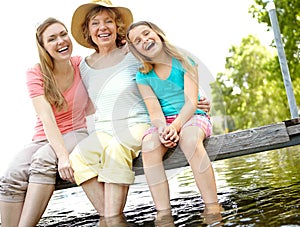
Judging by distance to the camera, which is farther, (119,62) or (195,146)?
(119,62)

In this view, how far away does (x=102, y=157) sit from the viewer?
3.14 metres

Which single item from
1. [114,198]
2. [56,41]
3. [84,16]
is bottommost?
[114,198]

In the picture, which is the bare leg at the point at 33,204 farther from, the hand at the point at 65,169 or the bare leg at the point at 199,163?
the bare leg at the point at 199,163

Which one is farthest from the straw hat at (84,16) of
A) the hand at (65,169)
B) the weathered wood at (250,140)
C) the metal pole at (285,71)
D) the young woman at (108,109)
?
the metal pole at (285,71)

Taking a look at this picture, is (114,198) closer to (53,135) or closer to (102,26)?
(53,135)

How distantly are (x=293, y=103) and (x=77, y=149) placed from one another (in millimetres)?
3086

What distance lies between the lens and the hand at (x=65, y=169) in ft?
10.3

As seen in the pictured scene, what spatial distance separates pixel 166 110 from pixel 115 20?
79cm

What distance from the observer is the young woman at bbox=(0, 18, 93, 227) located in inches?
124

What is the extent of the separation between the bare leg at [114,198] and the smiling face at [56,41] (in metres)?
1.03

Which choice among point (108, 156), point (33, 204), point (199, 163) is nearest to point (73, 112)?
point (108, 156)

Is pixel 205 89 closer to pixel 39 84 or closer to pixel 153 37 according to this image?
pixel 153 37

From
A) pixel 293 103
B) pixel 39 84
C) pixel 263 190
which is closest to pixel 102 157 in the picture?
pixel 39 84

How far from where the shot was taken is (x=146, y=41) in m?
3.25
